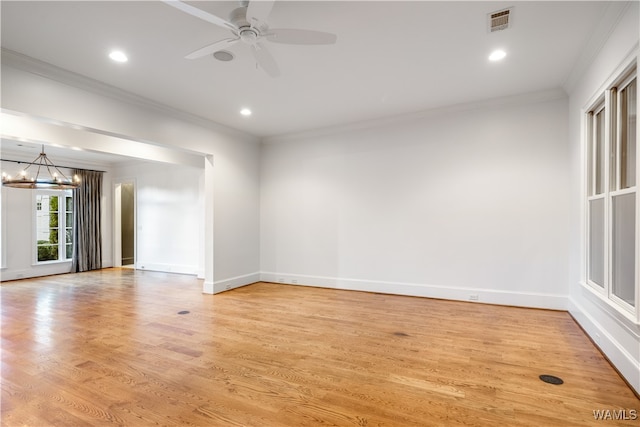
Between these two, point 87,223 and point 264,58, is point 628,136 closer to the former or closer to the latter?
point 264,58

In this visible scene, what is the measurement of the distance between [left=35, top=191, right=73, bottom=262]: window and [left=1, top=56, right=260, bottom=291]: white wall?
3.88m

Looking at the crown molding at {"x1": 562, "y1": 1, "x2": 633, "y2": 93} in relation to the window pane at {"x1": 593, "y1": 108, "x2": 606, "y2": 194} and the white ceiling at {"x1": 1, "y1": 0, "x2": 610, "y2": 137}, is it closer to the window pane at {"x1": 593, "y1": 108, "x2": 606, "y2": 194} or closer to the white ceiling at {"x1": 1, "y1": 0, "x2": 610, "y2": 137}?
the white ceiling at {"x1": 1, "y1": 0, "x2": 610, "y2": 137}

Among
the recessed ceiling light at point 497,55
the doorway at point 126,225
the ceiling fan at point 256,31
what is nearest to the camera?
the ceiling fan at point 256,31

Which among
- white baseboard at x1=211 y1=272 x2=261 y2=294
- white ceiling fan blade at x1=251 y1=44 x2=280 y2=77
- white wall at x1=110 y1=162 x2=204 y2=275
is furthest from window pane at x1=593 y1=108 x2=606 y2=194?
white wall at x1=110 y1=162 x2=204 y2=275

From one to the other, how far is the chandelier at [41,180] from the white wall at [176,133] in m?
1.68

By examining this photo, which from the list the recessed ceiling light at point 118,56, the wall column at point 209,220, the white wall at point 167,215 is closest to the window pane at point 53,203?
the white wall at point 167,215

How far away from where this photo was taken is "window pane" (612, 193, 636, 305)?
249 cm

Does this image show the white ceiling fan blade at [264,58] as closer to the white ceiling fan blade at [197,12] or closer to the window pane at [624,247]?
the white ceiling fan blade at [197,12]

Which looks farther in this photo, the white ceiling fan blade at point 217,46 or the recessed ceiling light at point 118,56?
the recessed ceiling light at point 118,56

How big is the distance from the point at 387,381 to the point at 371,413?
0.45 m

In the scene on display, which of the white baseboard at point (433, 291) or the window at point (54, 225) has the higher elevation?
the window at point (54, 225)

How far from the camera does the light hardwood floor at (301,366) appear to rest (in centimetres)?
205

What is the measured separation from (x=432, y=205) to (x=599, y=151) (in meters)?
2.11

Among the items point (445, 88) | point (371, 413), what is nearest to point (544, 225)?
point (445, 88)
